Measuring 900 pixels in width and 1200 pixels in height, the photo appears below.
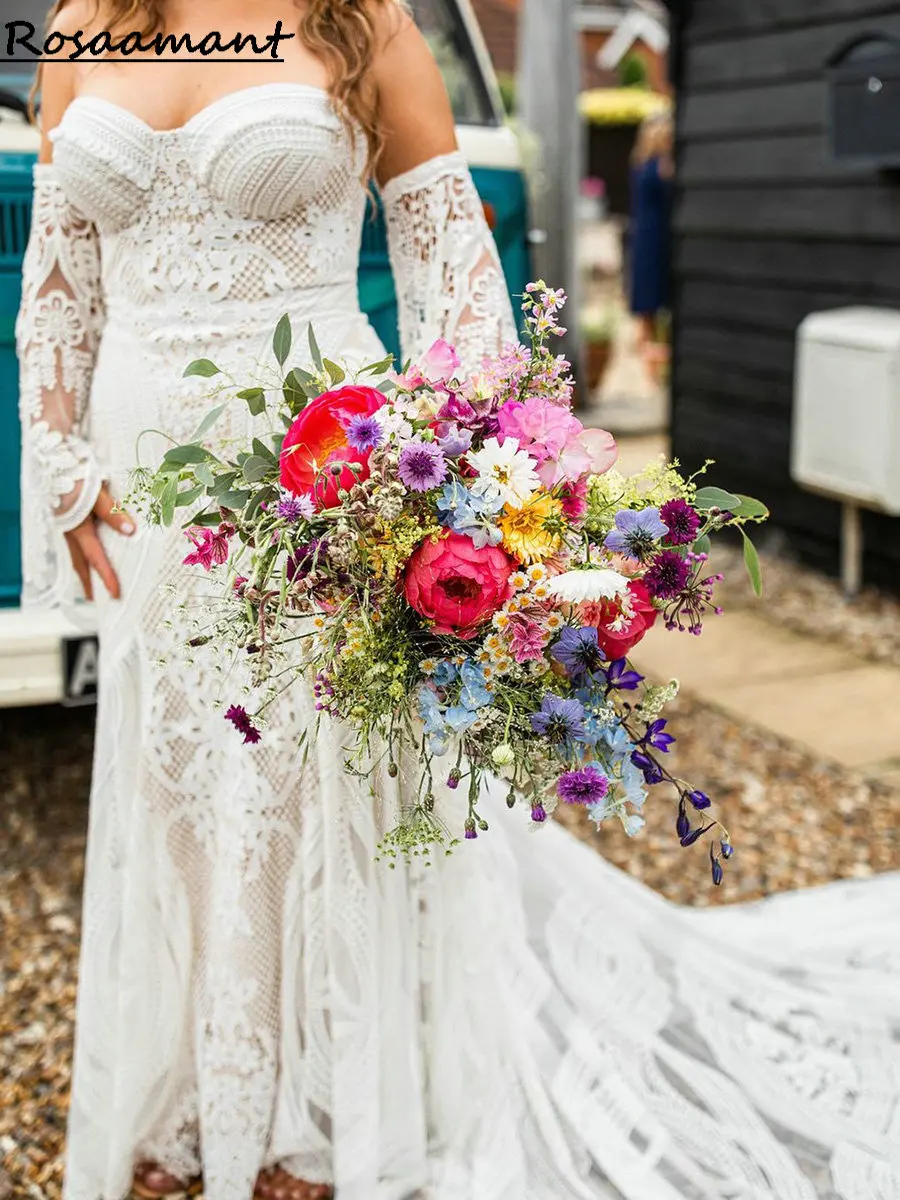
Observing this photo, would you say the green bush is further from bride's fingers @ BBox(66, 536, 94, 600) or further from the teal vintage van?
bride's fingers @ BBox(66, 536, 94, 600)

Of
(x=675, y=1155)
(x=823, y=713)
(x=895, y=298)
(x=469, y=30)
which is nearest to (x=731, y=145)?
(x=895, y=298)

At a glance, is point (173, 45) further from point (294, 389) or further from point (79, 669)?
point (79, 669)

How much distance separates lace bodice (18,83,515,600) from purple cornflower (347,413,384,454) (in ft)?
1.83

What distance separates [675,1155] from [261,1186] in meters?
0.69

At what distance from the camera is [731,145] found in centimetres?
646

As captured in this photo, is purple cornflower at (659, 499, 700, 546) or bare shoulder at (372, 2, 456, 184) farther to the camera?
bare shoulder at (372, 2, 456, 184)

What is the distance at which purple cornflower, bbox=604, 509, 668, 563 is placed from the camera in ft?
5.37

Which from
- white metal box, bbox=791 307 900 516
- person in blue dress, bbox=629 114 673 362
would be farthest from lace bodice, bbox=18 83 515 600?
person in blue dress, bbox=629 114 673 362

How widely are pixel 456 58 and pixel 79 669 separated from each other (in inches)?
95.9

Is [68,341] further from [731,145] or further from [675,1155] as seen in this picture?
[731,145]

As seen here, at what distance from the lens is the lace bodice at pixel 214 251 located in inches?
81.4

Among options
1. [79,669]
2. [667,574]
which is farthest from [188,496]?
[79,669]

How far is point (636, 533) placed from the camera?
164cm

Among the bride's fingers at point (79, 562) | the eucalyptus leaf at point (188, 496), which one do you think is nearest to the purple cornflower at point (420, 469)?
the eucalyptus leaf at point (188, 496)
